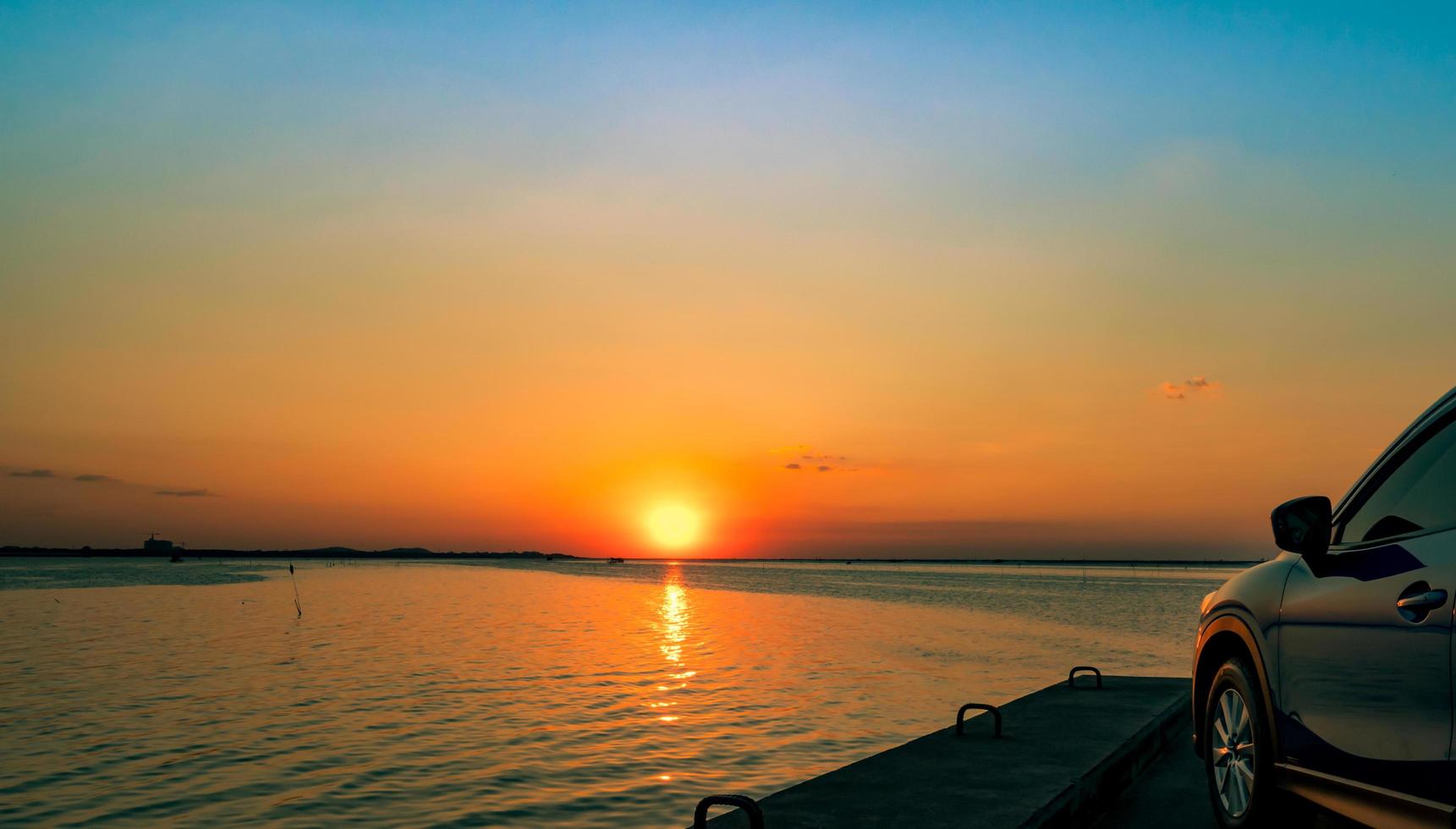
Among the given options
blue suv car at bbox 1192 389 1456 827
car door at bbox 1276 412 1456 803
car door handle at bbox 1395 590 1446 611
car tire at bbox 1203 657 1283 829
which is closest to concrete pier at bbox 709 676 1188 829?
car tire at bbox 1203 657 1283 829

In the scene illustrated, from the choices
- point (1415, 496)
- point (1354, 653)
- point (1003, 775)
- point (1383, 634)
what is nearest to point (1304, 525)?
point (1415, 496)

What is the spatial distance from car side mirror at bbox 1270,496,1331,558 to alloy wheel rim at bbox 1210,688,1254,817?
1.10 meters

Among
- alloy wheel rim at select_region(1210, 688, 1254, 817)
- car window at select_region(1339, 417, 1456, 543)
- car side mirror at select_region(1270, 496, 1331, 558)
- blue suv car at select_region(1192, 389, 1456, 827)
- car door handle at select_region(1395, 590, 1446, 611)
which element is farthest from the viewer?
alloy wheel rim at select_region(1210, 688, 1254, 817)

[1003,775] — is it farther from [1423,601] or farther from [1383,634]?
[1423,601]

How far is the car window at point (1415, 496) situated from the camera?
4.21 meters

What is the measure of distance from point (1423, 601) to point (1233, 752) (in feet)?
7.82

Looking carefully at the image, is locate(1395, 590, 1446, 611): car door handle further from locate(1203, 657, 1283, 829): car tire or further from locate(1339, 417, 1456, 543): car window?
locate(1203, 657, 1283, 829): car tire

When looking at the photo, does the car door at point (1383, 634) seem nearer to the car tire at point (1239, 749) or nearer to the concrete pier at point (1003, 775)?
the car tire at point (1239, 749)

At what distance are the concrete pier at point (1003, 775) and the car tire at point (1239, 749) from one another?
1.09 meters

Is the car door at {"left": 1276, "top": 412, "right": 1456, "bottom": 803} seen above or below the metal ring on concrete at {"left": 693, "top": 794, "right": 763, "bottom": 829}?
above

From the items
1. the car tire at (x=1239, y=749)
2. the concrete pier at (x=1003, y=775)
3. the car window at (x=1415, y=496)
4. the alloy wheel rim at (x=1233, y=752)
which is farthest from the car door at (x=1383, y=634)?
the concrete pier at (x=1003, y=775)

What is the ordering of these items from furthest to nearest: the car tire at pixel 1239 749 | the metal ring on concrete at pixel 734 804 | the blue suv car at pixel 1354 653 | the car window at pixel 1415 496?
the metal ring on concrete at pixel 734 804 → the car tire at pixel 1239 749 → the car window at pixel 1415 496 → the blue suv car at pixel 1354 653

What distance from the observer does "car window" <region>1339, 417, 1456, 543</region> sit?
4211mm

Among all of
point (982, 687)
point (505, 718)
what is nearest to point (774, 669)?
point (982, 687)
